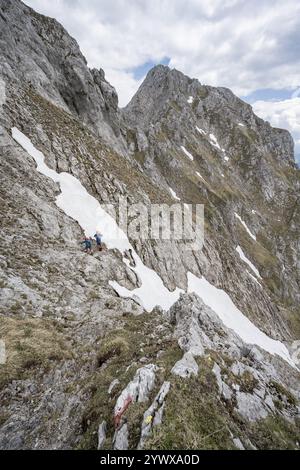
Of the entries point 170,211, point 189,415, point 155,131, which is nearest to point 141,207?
point 170,211

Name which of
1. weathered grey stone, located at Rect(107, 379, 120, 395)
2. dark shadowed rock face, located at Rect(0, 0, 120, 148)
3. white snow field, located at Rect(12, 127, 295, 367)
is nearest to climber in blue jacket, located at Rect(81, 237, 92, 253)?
white snow field, located at Rect(12, 127, 295, 367)

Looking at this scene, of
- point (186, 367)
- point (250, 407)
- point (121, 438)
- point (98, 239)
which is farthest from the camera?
point (98, 239)

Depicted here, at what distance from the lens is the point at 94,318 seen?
15.4m

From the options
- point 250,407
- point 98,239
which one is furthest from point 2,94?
point 250,407

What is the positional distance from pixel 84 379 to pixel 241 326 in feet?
108

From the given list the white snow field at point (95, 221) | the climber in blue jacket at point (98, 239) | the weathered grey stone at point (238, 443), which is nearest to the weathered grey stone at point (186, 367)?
the weathered grey stone at point (238, 443)

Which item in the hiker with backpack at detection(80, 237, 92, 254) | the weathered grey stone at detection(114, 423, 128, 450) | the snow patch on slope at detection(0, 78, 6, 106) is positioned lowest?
the weathered grey stone at detection(114, 423, 128, 450)

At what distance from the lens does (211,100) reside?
13388cm

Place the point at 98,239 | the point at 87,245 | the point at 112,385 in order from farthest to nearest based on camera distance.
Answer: the point at 98,239 < the point at 87,245 < the point at 112,385

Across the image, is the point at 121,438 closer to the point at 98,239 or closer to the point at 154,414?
the point at 154,414

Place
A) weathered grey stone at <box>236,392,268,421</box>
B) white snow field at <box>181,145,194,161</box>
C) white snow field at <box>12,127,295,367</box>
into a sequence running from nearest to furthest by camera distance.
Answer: weathered grey stone at <box>236,392,268,421</box>
white snow field at <box>12,127,295,367</box>
white snow field at <box>181,145,194,161</box>

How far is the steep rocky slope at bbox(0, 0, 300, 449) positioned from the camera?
26.1 feet

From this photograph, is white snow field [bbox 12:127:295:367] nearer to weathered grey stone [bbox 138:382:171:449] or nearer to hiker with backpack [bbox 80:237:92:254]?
hiker with backpack [bbox 80:237:92:254]
